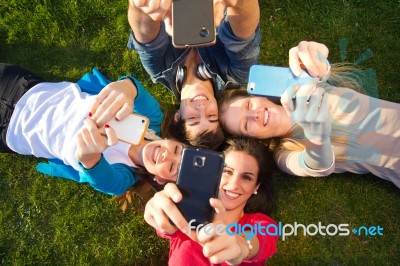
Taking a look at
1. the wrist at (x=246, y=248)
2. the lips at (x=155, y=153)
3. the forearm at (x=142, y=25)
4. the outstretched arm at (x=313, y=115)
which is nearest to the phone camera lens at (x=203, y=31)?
the forearm at (x=142, y=25)

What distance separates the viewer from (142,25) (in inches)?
92.7

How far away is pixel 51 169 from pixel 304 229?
2.01 meters

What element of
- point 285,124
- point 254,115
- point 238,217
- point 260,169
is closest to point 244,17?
point 254,115

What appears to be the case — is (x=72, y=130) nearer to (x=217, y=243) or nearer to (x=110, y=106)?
(x=110, y=106)

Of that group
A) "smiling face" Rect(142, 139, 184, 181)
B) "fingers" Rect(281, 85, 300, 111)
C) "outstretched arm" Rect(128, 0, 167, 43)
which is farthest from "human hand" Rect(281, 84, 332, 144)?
"smiling face" Rect(142, 139, 184, 181)

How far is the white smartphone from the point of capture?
229 centimetres

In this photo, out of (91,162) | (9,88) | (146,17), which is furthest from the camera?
(9,88)

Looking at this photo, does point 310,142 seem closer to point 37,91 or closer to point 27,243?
point 37,91

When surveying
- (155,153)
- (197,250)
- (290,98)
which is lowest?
(197,250)

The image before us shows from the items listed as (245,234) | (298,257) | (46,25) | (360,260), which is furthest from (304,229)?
(46,25)

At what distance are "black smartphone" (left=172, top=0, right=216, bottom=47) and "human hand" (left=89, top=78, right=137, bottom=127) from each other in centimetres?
49

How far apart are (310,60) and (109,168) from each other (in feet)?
4.49

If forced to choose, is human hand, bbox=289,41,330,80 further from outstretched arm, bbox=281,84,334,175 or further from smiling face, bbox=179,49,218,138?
smiling face, bbox=179,49,218,138

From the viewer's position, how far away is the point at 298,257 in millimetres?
3193
